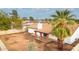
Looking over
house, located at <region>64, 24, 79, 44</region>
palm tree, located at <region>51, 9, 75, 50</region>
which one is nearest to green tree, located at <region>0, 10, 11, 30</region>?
palm tree, located at <region>51, 9, 75, 50</region>

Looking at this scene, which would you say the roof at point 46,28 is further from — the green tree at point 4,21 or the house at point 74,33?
the green tree at point 4,21

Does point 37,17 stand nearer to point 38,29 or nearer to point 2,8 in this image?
point 38,29

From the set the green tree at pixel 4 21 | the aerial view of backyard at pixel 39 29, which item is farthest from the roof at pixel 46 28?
the green tree at pixel 4 21

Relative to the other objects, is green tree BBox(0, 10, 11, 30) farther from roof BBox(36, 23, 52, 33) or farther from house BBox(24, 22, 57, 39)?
roof BBox(36, 23, 52, 33)

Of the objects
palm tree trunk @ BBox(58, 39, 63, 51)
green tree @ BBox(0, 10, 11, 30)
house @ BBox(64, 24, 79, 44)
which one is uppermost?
green tree @ BBox(0, 10, 11, 30)

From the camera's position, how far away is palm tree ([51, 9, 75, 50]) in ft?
8.71

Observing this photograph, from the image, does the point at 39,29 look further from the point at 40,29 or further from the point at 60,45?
the point at 60,45

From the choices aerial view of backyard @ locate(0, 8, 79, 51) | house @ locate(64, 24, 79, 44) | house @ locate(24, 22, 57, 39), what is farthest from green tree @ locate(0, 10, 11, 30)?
house @ locate(64, 24, 79, 44)

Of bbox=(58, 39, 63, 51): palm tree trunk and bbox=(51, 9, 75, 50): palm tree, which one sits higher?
bbox=(51, 9, 75, 50): palm tree

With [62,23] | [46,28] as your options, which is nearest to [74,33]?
[62,23]

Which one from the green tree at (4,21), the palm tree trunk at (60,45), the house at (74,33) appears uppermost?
the green tree at (4,21)

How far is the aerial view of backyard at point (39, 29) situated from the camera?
2660mm
